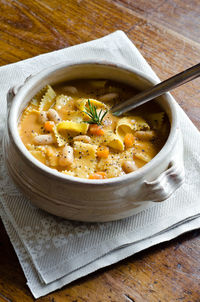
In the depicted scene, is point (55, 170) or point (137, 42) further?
point (137, 42)

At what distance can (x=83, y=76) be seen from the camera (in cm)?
189

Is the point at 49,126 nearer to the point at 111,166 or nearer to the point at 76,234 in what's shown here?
the point at 111,166

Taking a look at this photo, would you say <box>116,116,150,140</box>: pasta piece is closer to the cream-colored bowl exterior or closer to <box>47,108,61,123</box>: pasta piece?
the cream-colored bowl exterior

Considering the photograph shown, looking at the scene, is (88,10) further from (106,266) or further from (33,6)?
(106,266)

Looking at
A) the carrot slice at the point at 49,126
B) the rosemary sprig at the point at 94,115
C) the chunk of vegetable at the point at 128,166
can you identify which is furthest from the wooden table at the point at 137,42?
the rosemary sprig at the point at 94,115

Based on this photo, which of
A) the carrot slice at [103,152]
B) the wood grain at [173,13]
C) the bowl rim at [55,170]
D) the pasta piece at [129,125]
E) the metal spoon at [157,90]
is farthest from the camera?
the wood grain at [173,13]

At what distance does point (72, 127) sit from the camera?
1.69 meters

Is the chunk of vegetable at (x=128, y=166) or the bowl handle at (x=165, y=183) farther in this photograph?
the chunk of vegetable at (x=128, y=166)

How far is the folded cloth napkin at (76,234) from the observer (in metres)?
1.51

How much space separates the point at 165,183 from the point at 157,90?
0.38 metres

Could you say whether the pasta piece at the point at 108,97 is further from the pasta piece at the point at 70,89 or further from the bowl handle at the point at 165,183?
the bowl handle at the point at 165,183

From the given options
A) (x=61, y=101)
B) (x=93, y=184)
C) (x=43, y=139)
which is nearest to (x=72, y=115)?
(x=61, y=101)

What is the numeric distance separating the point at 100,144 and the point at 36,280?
1.79ft

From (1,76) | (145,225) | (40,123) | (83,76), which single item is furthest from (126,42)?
(145,225)
